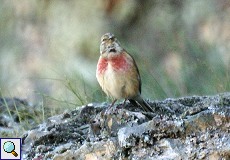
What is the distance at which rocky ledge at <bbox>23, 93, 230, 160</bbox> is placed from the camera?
13.7 feet

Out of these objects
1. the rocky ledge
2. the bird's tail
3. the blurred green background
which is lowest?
the rocky ledge

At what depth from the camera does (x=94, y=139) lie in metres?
4.62

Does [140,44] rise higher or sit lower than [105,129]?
higher

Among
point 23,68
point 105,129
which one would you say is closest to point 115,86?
point 105,129

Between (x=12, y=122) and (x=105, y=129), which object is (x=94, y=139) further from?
(x=12, y=122)

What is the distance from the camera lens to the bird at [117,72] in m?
5.70

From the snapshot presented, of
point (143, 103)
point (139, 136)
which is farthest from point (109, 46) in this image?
point (139, 136)

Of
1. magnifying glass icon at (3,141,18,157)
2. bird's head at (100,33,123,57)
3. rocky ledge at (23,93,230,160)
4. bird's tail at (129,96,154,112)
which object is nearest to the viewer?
rocky ledge at (23,93,230,160)

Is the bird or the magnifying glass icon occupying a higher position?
the bird

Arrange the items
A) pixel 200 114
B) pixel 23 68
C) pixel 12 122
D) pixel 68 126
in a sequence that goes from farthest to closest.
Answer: pixel 23 68, pixel 12 122, pixel 68 126, pixel 200 114

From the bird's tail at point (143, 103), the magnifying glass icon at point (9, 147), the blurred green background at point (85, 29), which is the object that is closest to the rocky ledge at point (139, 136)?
the magnifying glass icon at point (9, 147)

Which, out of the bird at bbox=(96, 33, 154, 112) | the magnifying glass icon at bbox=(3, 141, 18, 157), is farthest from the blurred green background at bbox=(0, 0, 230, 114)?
the magnifying glass icon at bbox=(3, 141, 18, 157)

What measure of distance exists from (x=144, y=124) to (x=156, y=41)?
10.8 metres

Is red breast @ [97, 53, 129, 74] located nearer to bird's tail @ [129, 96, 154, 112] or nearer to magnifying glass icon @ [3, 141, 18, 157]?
bird's tail @ [129, 96, 154, 112]
